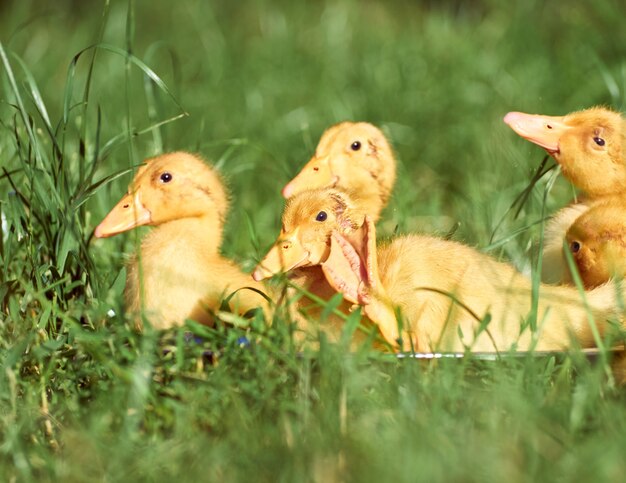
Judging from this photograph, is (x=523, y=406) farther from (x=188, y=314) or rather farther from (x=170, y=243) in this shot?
(x=170, y=243)

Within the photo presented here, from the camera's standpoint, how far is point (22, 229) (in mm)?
3422

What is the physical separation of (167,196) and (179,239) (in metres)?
0.15

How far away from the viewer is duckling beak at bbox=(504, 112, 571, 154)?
3.52 meters

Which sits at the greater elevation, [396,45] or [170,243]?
[396,45]

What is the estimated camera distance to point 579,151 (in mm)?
3504

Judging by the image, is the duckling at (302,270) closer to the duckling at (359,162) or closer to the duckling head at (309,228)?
the duckling head at (309,228)

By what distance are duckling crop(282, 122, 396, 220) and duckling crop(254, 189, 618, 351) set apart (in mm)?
755

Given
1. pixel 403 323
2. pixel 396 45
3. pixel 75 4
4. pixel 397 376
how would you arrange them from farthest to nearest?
1. pixel 75 4
2. pixel 396 45
3. pixel 403 323
4. pixel 397 376

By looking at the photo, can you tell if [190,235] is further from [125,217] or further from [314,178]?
[314,178]

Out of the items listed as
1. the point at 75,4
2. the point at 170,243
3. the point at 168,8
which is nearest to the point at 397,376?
the point at 170,243

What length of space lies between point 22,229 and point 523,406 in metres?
1.80

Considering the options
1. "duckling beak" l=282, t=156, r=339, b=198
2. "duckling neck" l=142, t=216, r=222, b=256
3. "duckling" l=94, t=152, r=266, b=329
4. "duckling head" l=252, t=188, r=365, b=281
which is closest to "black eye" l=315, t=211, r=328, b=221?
"duckling head" l=252, t=188, r=365, b=281

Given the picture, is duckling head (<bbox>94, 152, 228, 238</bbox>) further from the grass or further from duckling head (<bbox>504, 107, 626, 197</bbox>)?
duckling head (<bbox>504, 107, 626, 197</bbox>)

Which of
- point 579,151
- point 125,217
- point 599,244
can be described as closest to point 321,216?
point 125,217
